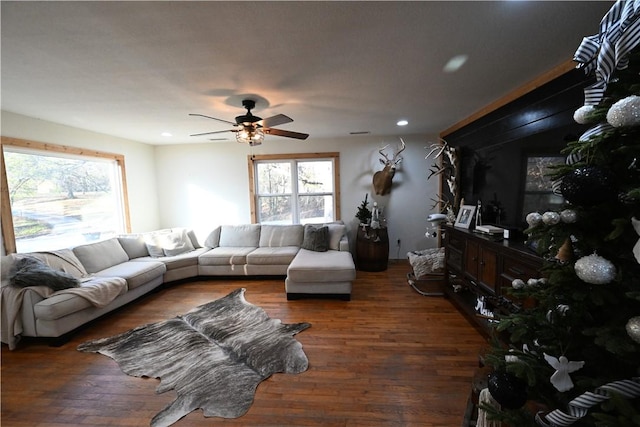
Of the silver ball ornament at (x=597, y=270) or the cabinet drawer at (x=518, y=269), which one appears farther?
the cabinet drawer at (x=518, y=269)

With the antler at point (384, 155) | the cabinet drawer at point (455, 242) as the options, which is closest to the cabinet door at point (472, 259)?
the cabinet drawer at point (455, 242)

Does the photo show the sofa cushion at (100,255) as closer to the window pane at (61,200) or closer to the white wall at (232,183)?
the window pane at (61,200)

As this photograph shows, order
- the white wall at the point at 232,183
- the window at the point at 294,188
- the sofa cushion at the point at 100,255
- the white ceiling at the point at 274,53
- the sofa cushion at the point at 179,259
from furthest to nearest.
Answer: the window at the point at 294,188 → the white wall at the point at 232,183 → the sofa cushion at the point at 179,259 → the sofa cushion at the point at 100,255 → the white ceiling at the point at 274,53

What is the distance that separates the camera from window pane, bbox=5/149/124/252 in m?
3.04

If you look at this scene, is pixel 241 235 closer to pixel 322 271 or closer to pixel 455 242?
pixel 322 271

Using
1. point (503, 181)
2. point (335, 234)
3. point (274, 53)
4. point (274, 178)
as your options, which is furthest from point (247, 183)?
point (503, 181)

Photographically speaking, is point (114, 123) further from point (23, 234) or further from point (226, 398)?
point (226, 398)

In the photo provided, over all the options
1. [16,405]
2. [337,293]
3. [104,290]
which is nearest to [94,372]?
[16,405]

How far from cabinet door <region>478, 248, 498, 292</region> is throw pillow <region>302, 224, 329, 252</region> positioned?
2.22 metres

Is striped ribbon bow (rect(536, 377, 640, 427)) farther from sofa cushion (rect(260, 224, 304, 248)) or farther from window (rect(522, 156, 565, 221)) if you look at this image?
sofa cushion (rect(260, 224, 304, 248))

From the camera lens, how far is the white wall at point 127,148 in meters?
3.02

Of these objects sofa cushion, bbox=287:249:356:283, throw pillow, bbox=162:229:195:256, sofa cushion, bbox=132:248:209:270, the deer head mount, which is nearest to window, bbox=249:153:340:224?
the deer head mount

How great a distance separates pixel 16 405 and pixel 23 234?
2220 millimetres

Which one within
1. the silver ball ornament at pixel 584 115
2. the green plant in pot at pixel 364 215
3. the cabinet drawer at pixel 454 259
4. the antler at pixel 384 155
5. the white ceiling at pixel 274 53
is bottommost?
the cabinet drawer at pixel 454 259
